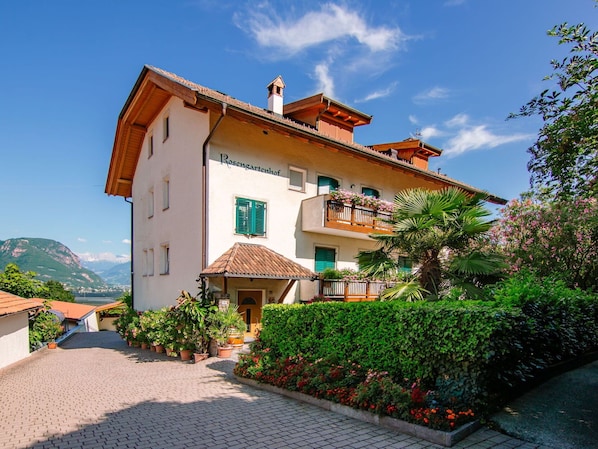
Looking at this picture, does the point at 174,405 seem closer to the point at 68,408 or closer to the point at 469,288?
the point at 68,408

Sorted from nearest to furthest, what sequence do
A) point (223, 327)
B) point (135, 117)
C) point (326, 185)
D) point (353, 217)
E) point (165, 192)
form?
point (223, 327)
point (353, 217)
point (326, 185)
point (165, 192)
point (135, 117)

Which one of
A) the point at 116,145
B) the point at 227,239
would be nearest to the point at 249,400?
the point at 227,239

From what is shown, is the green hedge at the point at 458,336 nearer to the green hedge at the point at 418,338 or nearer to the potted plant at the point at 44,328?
the green hedge at the point at 418,338

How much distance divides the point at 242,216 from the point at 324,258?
452 centimetres

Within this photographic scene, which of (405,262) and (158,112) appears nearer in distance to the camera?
(405,262)

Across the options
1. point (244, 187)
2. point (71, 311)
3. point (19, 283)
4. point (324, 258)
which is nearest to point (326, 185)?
point (324, 258)

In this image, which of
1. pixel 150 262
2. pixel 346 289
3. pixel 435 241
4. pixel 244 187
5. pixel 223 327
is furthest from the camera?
pixel 150 262

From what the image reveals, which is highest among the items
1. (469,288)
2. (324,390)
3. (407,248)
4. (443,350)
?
(407,248)

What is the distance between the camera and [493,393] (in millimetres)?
5953

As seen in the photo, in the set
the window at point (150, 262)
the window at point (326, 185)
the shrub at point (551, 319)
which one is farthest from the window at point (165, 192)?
the shrub at point (551, 319)

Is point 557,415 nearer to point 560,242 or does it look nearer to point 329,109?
point 560,242

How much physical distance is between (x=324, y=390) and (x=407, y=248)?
4421mm

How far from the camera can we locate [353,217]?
17.0m

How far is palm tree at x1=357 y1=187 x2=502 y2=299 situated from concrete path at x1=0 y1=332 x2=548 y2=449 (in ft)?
11.8
